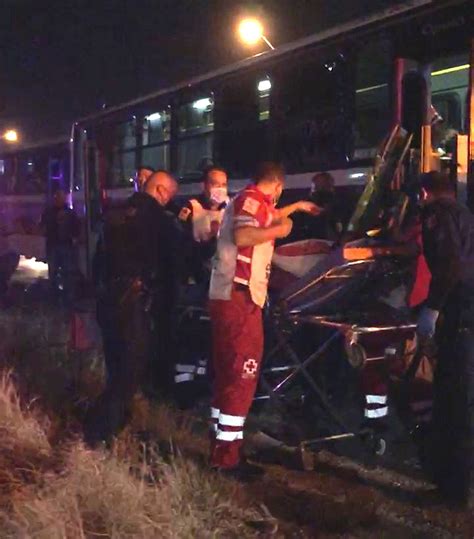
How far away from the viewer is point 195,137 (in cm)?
1212

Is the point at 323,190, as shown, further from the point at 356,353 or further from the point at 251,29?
the point at 251,29

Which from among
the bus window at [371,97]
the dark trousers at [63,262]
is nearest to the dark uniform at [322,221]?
the bus window at [371,97]

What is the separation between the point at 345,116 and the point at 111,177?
6933 millimetres

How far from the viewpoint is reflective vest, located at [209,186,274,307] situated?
5484 millimetres

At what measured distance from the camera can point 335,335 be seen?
243 inches

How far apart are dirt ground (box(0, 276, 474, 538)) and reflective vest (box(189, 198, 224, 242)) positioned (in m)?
1.37

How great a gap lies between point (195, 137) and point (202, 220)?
5.02m

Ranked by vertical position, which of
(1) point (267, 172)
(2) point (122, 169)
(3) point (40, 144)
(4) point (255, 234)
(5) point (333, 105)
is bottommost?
(4) point (255, 234)

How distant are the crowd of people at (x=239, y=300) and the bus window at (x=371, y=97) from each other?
2688 mm

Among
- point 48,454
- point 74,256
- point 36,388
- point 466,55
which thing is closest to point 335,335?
point 48,454

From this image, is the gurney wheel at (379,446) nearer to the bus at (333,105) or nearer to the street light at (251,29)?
the bus at (333,105)

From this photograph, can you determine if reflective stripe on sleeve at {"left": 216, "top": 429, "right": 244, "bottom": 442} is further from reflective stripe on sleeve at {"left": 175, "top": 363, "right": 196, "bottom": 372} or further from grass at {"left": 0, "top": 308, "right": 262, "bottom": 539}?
reflective stripe on sleeve at {"left": 175, "top": 363, "right": 196, "bottom": 372}

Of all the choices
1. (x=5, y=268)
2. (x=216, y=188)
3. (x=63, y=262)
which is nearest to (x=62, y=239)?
(x=63, y=262)

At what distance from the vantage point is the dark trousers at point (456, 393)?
5125mm
